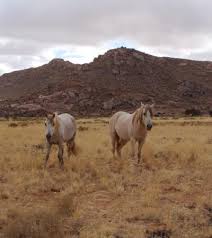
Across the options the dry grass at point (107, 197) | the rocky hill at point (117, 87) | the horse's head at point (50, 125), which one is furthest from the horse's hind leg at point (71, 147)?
the rocky hill at point (117, 87)

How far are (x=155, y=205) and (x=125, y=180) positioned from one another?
296 centimetres

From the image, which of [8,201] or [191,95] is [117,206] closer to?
[8,201]

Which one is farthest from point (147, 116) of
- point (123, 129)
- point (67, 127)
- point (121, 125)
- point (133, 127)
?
point (67, 127)

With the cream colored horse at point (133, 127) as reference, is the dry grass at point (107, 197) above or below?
below

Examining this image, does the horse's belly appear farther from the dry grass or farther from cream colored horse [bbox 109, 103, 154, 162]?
the dry grass

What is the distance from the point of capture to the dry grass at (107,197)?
8055mm

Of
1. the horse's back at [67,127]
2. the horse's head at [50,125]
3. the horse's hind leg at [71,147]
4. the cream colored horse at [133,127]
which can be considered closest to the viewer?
the horse's head at [50,125]

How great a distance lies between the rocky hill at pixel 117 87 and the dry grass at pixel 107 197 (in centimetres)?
Result: 6513

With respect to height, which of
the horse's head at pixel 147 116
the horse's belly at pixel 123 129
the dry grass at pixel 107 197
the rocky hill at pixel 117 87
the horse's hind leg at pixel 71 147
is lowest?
the dry grass at pixel 107 197

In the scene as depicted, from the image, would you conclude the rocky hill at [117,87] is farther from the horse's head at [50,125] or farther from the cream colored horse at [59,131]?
the horse's head at [50,125]

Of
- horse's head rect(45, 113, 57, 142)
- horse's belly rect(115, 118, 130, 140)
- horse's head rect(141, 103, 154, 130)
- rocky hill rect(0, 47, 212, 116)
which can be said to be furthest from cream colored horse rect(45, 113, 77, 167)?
rocky hill rect(0, 47, 212, 116)

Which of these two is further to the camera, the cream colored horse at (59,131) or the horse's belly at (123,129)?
the horse's belly at (123,129)

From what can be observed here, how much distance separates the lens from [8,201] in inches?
402

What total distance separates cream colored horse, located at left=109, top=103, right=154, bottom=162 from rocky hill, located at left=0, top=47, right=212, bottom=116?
62.5 metres
